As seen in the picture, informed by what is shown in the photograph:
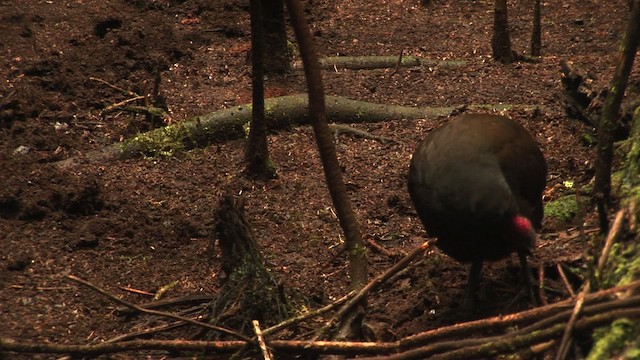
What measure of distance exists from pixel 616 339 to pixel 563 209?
7.82 feet

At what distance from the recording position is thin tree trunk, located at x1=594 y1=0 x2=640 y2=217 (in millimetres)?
3424

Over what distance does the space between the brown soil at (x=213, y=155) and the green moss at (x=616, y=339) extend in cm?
128

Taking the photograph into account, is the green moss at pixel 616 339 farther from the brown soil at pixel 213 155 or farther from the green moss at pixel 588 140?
the green moss at pixel 588 140

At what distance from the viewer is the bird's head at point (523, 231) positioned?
3.56 m

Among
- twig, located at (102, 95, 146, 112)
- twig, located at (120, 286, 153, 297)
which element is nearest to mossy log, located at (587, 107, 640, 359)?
twig, located at (120, 286, 153, 297)

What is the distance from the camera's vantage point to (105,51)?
287 inches

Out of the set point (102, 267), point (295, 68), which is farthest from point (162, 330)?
point (295, 68)

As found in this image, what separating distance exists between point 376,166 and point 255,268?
232 centimetres

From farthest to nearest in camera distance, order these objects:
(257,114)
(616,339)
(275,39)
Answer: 1. (275,39)
2. (257,114)
3. (616,339)

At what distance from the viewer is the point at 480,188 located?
3.61m

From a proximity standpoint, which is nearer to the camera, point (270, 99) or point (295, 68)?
point (270, 99)

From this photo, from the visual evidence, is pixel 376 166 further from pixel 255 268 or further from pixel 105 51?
pixel 105 51

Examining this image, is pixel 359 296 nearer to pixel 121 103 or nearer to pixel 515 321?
pixel 515 321

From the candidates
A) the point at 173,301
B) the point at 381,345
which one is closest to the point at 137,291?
the point at 173,301
